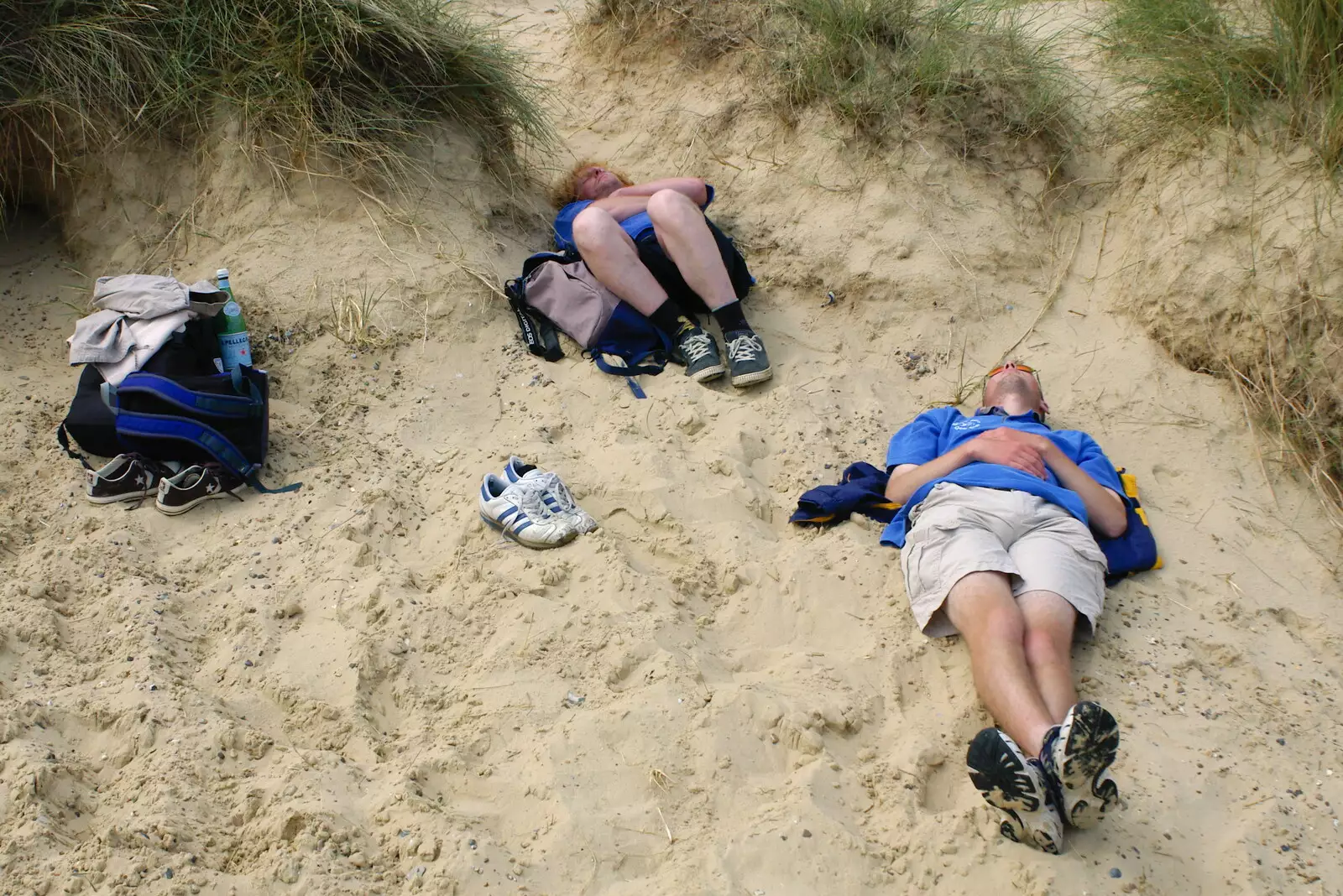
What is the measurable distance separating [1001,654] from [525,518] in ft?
4.43

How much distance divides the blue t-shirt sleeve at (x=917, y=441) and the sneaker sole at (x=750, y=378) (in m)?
0.56

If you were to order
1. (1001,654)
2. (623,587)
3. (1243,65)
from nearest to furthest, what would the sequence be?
1. (1001,654)
2. (623,587)
3. (1243,65)

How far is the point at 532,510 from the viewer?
303 centimetres

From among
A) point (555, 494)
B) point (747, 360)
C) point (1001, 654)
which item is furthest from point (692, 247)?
point (1001, 654)

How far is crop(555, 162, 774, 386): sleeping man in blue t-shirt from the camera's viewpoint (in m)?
3.81

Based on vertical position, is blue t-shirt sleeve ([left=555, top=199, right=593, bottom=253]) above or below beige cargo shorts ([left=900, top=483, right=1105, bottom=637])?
below

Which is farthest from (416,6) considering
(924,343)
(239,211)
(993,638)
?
(993,638)

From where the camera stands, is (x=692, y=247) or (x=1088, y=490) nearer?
(x=1088, y=490)

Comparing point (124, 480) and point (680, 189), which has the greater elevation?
point (680, 189)

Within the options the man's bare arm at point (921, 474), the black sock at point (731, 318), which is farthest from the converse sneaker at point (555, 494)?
the black sock at point (731, 318)

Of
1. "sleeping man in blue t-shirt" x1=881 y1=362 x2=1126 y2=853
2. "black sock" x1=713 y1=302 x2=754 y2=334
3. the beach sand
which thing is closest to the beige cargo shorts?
"sleeping man in blue t-shirt" x1=881 y1=362 x2=1126 y2=853

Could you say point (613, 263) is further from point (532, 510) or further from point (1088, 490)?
point (1088, 490)

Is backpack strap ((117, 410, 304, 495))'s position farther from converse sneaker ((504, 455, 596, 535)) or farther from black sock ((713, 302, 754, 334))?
black sock ((713, 302, 754, 334))

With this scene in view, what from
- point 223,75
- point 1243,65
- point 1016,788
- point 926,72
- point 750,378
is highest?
point 1243,65
